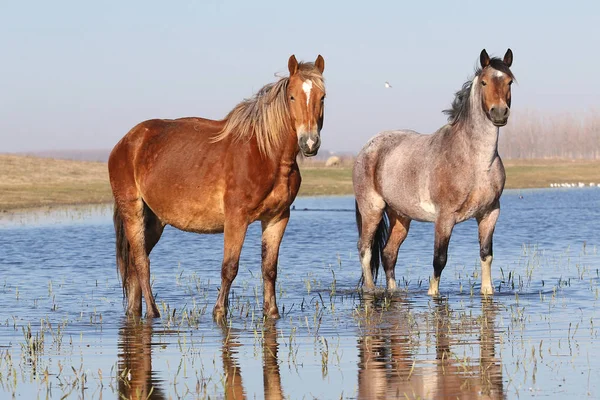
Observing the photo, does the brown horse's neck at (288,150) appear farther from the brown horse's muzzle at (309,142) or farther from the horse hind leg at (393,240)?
the horse hind leg at (393,240)

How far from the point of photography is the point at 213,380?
6441 millimetres

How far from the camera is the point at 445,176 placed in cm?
1074

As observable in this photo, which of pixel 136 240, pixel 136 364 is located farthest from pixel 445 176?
pixel 136 364

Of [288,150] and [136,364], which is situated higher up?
[288,150]

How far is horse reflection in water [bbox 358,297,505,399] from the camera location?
19.6 ft

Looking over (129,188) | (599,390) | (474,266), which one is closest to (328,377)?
(599,390)

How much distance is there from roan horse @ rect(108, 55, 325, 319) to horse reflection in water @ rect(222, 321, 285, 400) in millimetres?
984

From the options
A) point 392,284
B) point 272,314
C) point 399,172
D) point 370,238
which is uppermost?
point 399,172

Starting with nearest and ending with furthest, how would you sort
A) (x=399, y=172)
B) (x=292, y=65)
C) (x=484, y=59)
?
1. (x=292, y=65)
2. (x=484, y=59)
3. (x=399, y=172)

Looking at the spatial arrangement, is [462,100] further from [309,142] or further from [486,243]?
[309,142]

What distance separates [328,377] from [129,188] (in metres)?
4.11

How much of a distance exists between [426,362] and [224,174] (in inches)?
119

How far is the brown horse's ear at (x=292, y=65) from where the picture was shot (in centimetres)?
865

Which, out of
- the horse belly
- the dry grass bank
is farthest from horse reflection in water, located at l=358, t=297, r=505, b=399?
the dry grass bank
